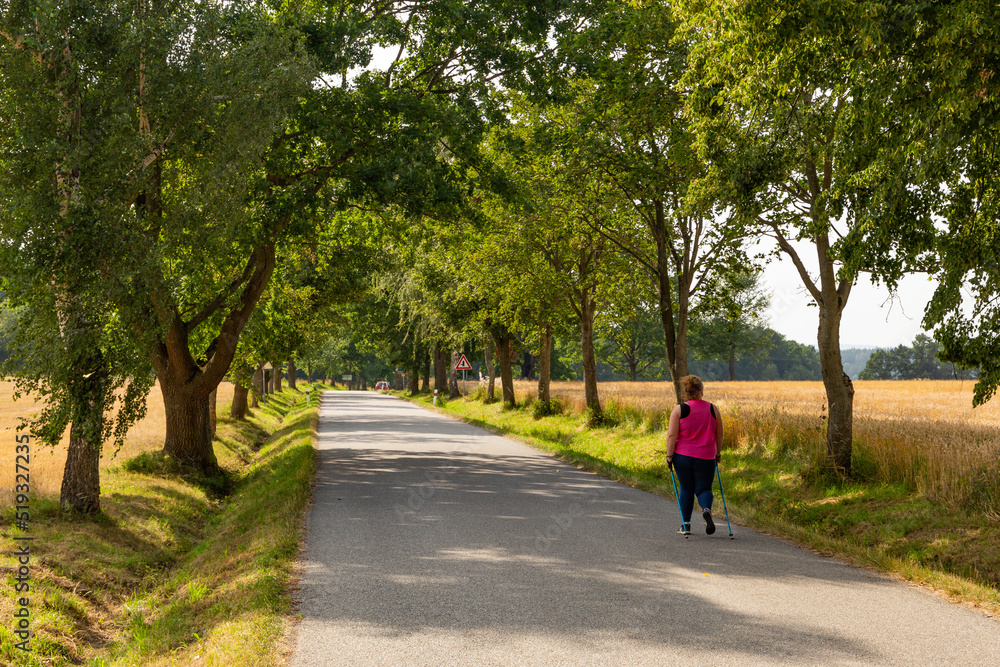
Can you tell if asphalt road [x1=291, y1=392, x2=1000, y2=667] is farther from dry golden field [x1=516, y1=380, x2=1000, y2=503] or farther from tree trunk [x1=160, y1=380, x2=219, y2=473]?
tree trunk [x1=160, y1=380, x2=219, y2=473]

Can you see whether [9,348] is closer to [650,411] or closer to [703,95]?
[703,95]

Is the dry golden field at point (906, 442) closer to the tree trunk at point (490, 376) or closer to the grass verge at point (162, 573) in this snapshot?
the grass verge at point (162, 573)

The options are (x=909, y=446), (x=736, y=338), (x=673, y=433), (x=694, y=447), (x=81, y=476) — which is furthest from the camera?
(x=736, y=338)

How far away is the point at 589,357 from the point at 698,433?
616 inches

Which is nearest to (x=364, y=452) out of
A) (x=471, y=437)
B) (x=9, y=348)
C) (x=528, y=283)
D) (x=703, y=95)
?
(x=471, y=437)

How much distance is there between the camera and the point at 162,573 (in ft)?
28.1

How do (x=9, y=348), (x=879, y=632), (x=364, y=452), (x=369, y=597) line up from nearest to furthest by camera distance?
1. (x=879, y=632)
2. (x=369, y=597)
3. (x=9, y=348)
4. (x=364, y=452)

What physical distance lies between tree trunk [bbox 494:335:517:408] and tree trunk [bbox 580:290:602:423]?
751 centimetres

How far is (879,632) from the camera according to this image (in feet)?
17.1

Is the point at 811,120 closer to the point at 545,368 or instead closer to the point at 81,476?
the point at 81,476

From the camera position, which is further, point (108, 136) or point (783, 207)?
point (783, 207)

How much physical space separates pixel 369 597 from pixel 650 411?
49.8 feet

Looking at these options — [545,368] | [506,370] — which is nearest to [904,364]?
[506,370]

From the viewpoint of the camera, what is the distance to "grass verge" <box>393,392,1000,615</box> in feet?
23.3
